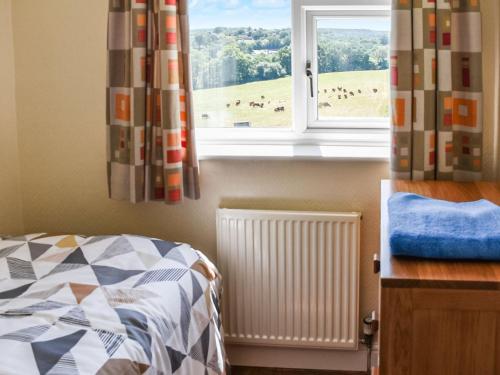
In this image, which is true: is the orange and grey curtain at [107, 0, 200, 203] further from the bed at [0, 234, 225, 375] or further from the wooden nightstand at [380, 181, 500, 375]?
the wooden nightstand at [380, 181, 500, 375]

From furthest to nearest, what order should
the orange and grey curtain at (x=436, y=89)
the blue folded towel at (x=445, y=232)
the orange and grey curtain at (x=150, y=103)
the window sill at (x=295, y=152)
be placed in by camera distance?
the window sill at (x=295, y=152)
the orange and grey curtain at (x=150, y=103)
the orange and grey curtain at (x=436, y=89)
the blue folded towel at (x=445, y=232)

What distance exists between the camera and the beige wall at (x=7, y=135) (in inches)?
119

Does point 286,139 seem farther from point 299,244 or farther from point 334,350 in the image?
point 334,350

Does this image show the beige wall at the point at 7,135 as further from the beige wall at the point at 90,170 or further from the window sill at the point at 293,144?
the window sill at the point at 293,144

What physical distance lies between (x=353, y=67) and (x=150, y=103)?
813 millimetres

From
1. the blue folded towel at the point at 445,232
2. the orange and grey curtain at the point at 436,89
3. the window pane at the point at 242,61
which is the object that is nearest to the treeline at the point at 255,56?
the window pane at the point at 242,61

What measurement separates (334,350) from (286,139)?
86 cm

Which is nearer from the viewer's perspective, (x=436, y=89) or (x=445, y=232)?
(x=445, y=232)

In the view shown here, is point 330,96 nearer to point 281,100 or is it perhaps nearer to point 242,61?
point 281,100

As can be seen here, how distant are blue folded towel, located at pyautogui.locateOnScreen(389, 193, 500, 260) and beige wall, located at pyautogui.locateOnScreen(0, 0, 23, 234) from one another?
5.89ft

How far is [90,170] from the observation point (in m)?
3.11

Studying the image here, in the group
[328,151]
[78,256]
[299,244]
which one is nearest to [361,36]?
[328,151]

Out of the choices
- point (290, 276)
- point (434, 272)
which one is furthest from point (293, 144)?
point (434, 272)

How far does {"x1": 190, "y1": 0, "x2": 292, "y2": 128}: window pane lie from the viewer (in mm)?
3086
